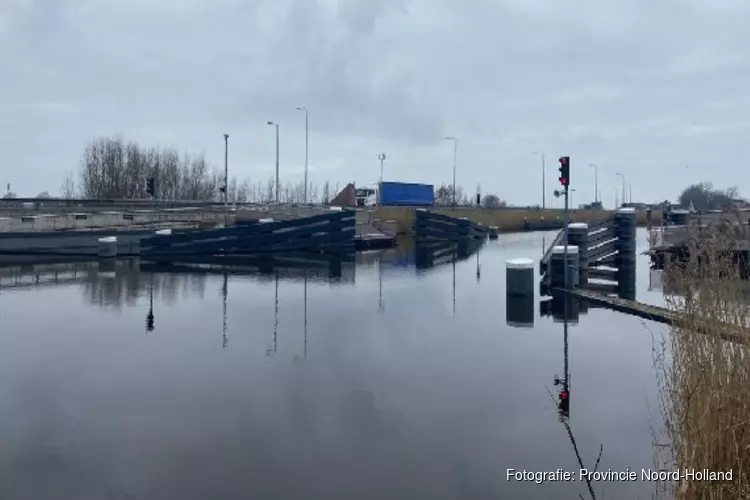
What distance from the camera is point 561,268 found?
54.3 feet

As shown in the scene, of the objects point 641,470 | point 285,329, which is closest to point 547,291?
point 285,329

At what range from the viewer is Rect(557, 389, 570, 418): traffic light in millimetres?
7137

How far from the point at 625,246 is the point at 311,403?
52.2 feet

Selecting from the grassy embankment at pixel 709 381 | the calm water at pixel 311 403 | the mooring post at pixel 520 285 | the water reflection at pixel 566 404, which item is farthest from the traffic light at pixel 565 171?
the grassy embankment at pixel 709 381

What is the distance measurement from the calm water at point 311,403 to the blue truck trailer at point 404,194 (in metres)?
50.5

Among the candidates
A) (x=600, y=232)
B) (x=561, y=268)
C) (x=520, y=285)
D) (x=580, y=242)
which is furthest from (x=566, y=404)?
(x=600, y=232)

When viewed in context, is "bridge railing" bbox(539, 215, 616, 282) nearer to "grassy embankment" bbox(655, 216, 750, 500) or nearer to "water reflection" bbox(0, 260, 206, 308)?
"water reflection" bbox(0, 260, 206, 308)

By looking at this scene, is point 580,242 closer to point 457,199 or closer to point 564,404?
point 564,404

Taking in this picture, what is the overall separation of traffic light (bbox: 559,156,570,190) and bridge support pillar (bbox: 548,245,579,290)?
158 centimetres

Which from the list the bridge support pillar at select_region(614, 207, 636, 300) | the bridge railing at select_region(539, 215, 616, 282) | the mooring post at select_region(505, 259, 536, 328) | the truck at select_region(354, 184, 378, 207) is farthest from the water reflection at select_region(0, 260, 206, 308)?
the truck at select_region(354, 184, 378, 207)

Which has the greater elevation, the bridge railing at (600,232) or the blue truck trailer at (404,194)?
the blue truck trailer at (404,194)

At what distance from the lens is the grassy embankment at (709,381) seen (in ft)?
13.7

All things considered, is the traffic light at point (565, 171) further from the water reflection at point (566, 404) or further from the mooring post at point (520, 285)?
the water reflection at point (566, 404)

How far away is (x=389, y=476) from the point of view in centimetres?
551
